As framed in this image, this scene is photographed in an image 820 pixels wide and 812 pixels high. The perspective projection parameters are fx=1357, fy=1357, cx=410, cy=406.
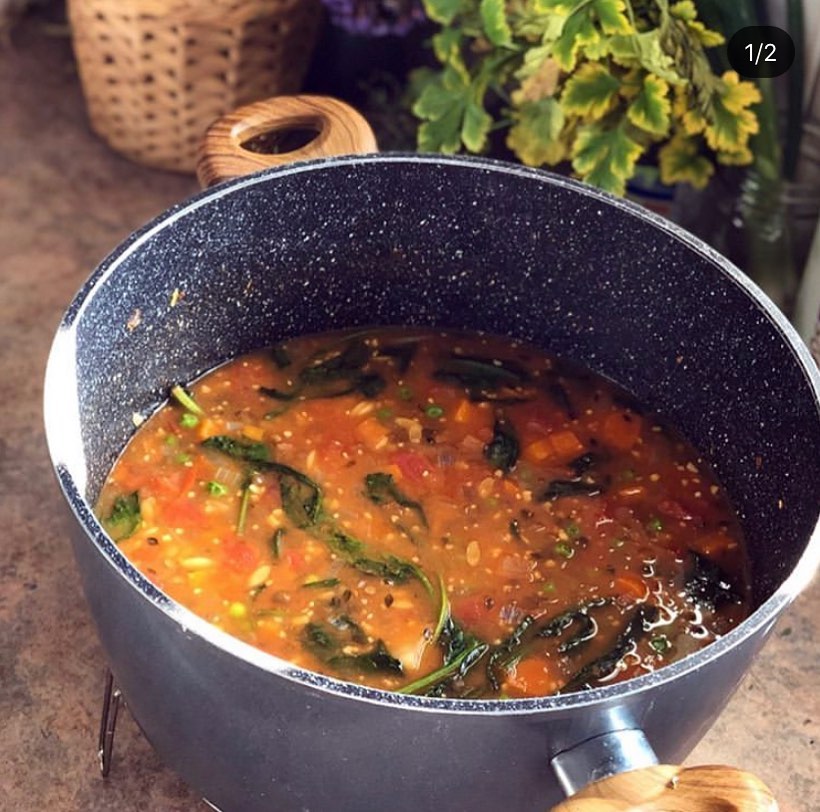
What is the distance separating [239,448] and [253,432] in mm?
31

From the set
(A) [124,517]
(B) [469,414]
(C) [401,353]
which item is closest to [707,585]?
(B) [469,414]

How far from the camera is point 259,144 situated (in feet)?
4.52

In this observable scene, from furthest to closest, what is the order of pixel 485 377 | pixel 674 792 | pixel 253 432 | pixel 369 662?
pixel 485 377 < pixel 253 432 < pixel 369 662 < pixel 674 792

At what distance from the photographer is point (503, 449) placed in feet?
4.31

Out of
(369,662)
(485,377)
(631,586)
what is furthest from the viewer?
(485,377)

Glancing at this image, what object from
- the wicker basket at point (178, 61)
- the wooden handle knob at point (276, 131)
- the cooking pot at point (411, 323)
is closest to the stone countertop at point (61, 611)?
the wicker basket at point (178, 61)

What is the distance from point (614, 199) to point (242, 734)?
2.08 ft

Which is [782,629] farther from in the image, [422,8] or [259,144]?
[422,8]

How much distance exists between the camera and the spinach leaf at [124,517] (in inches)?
46.7

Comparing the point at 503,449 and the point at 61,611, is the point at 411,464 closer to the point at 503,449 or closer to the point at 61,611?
the point at 503,449

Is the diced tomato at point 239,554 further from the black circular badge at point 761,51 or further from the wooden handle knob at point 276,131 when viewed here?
the black circular badge at point 761,51

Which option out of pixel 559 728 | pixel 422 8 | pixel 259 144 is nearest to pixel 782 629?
pixel 559 728

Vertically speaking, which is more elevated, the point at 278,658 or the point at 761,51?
the point at 761,51

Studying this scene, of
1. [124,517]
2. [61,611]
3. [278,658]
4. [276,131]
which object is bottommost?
[61,611]
